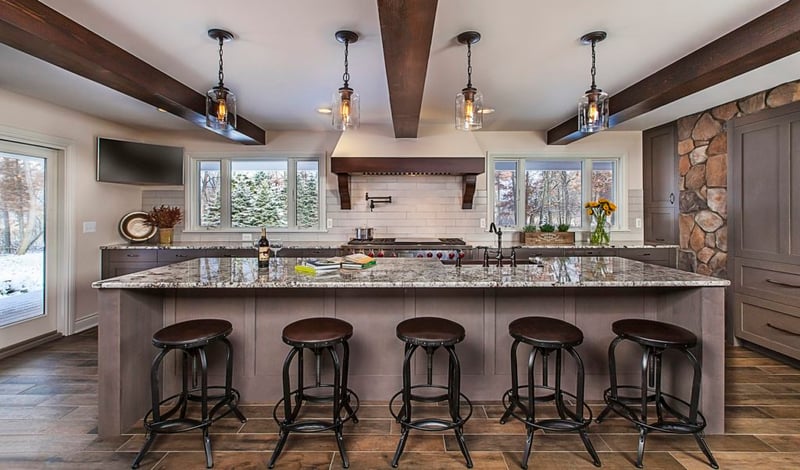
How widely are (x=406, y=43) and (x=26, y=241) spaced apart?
3.98 meters

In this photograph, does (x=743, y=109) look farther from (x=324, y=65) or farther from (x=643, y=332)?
(x=324, y=65)

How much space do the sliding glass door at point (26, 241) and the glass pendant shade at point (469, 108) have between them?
3909mm

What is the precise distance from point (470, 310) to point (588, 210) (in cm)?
317

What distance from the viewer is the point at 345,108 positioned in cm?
244

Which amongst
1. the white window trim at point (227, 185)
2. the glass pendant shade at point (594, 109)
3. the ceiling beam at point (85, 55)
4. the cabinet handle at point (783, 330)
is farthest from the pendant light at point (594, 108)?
the white window trim at point (227, 185)

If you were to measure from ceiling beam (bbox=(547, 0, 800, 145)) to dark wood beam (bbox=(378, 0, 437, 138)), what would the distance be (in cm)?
179

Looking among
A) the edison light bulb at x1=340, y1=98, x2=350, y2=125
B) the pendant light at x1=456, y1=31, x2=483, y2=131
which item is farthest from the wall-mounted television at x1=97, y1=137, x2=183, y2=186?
the pendant light at x1=456, y1=31, x2=483, y2=131

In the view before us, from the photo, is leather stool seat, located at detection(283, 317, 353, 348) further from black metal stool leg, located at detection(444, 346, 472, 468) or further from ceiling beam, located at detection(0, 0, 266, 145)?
ceiling beam, located at detection(0, 0, 266, 145)

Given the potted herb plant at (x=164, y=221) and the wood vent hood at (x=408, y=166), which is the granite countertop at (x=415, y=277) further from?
the potted herb plant at (x=164, y=221)

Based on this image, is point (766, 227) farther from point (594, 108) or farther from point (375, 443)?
point (375, 443)

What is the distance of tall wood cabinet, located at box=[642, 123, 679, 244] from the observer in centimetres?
435

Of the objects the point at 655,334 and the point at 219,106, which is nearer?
the point at 655,334

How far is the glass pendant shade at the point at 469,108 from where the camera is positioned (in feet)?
8.12

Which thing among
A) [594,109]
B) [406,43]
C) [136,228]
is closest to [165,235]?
[136,228]
